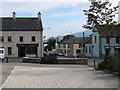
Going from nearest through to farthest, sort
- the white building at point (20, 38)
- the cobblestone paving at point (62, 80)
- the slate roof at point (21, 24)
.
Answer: the cobblestone paving at point (62, 80) → the white building at point (20, 38) → the slate roof at point (21, 24)

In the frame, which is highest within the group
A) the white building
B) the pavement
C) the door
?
the white building

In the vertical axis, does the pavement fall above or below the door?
below

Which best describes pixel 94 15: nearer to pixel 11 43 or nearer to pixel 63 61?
pixel 63 61

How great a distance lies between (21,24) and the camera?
66000mm

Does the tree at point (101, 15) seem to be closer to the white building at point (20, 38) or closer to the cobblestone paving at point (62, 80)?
the cobblestone paving at point (62, 80)

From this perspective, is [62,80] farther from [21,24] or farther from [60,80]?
[21,24]

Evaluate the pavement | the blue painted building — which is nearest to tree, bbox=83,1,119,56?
the pavement

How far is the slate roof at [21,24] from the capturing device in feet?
211

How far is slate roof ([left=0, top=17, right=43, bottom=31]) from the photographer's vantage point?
64312 mm

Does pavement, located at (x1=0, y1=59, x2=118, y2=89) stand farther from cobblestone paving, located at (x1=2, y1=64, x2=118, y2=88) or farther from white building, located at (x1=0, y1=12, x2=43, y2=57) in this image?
white building, located at (x1=0, y1=12, x2=43, y2=57)

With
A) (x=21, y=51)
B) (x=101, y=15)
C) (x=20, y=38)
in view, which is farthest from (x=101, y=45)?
(x=101, y=15)

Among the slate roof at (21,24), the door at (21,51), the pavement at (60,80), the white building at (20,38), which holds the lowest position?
the pavement at (60,80)

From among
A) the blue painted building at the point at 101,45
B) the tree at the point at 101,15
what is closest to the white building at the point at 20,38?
the blue painted building at the point at 101,45

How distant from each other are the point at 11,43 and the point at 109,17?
40.9m
